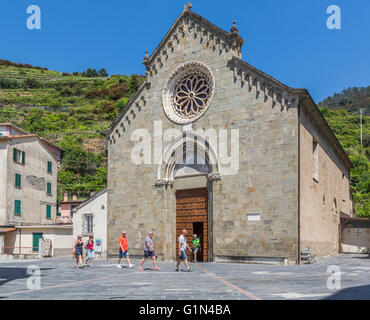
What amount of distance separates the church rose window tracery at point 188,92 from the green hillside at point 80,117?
947 inches

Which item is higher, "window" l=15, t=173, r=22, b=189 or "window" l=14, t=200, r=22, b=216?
"window" l=15, t=173, r=22, b=189

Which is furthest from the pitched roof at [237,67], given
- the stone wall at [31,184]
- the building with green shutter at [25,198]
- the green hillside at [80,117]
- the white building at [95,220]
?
the green hillside at [80,117]

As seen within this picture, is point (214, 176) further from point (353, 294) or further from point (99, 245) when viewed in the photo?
point (353, 294)

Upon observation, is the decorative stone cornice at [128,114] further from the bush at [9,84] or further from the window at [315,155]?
the bush at [9,84]

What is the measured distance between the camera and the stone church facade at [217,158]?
2006 cm

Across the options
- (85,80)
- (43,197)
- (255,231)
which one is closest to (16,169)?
(43,197)

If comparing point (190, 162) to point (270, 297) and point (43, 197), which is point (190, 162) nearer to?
point (270, 297)

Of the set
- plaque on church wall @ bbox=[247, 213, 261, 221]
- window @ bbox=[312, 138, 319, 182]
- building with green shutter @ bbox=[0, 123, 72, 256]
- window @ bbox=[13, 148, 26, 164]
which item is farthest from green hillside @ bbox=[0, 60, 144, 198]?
plaque on church wall @ bbox=[247, 213, 261, 221]

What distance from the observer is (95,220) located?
95.0ft

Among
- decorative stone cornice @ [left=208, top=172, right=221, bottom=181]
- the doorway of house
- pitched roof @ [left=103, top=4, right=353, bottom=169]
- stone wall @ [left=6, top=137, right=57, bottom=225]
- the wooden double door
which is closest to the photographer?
pitched roof @ [left=103, top=4, right=353, bottom=169]

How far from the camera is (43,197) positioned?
3919cm

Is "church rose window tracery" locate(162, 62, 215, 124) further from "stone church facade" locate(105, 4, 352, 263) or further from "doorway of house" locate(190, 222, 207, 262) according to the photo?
"doorway of house" locate(190, 222, 207, 262)

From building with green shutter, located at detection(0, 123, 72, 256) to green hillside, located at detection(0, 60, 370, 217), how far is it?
2303 centimetres

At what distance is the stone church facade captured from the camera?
20.1 m
